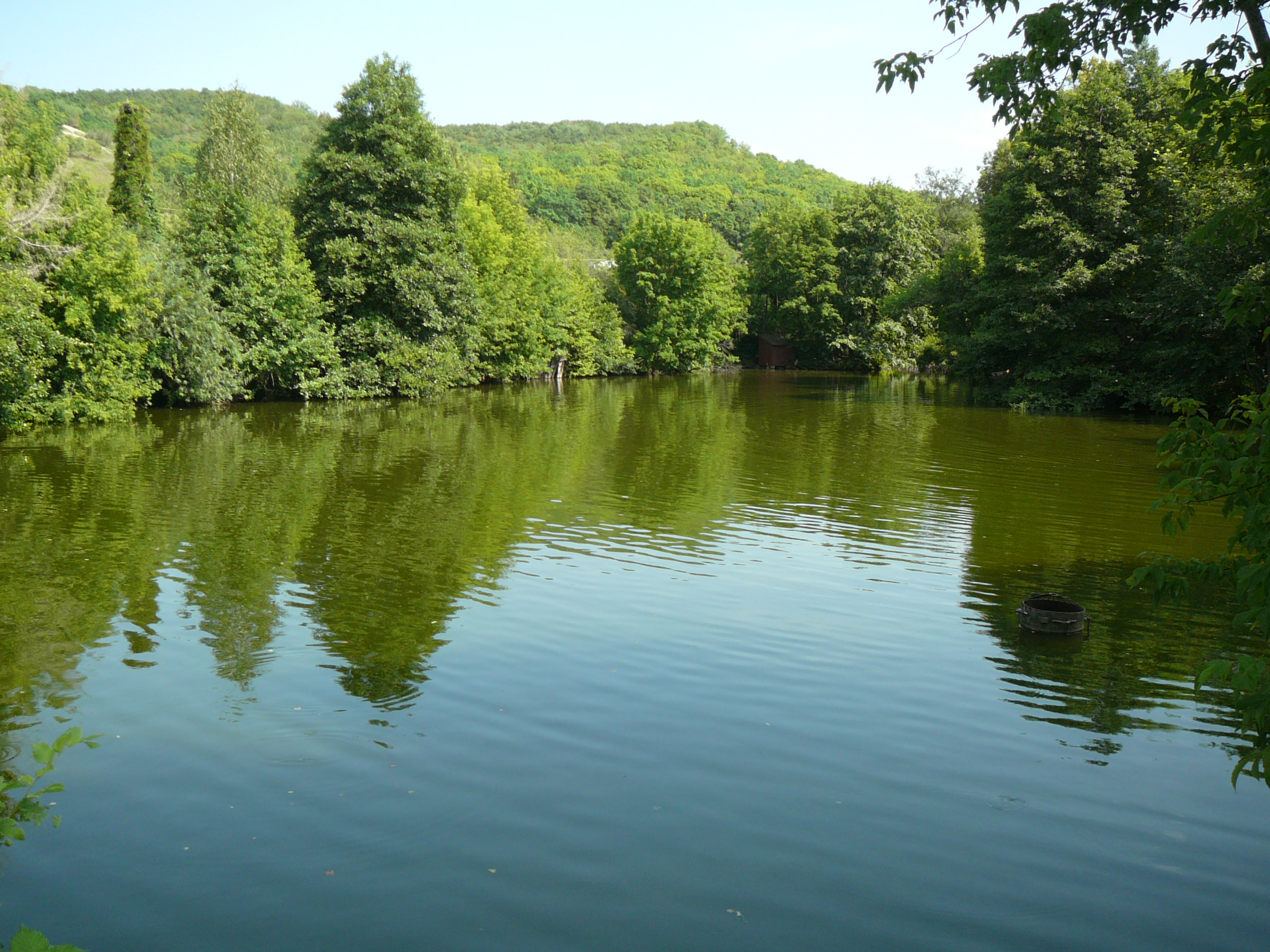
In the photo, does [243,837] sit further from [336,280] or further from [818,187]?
[818,187]

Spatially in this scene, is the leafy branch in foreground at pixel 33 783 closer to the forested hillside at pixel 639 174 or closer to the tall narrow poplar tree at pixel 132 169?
the tall narrow poplar tree at pixel 132 169

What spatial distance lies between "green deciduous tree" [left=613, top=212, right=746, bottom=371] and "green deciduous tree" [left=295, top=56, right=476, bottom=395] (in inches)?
1135

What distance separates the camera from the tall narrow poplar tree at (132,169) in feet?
151

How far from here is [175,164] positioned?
81.5m

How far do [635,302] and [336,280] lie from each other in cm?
3515

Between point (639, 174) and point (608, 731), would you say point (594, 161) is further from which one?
point (608, 731)

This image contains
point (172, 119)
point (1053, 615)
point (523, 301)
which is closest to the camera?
point (1053, 615)

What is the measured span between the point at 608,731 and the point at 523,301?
45.6m

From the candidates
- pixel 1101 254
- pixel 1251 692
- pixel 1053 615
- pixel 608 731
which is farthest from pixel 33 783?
pixel 1101 254

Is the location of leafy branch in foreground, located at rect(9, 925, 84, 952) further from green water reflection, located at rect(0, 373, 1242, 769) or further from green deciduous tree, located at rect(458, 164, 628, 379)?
green deciduous tree, located at rect(458, 164, 628, 379)

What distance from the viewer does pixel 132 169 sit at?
47.5 m

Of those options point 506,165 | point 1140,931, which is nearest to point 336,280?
point 1140,931

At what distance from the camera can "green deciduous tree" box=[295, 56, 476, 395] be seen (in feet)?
123

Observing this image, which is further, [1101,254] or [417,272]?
[417,272]
